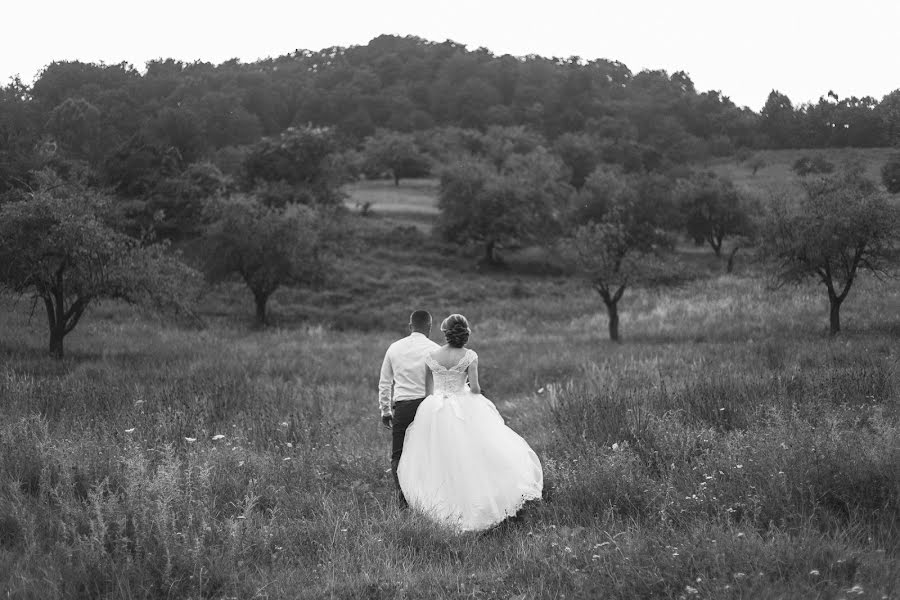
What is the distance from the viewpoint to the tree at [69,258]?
20.8 meters

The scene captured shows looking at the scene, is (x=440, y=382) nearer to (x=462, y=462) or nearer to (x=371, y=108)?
(x=462, y=462)

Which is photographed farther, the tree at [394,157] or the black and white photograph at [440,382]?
the tree at [394,157]

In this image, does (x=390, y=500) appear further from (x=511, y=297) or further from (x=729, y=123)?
(x=729, y=123)

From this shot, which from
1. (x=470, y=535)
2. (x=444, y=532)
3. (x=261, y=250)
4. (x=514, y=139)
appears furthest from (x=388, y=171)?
(x=444, y=532)

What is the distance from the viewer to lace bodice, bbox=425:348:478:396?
7891mm

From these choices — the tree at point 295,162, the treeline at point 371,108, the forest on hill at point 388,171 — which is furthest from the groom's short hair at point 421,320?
the tree at point 295,162

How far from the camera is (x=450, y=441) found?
7.66 m

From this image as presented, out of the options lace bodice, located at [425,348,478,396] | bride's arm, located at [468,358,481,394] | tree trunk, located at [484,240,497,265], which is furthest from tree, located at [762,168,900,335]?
tree trunk, located at [484,240,497,265]

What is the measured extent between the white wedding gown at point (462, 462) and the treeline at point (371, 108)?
44.5 meters

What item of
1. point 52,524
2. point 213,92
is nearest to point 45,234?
point 52,524

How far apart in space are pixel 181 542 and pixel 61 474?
2214 mm

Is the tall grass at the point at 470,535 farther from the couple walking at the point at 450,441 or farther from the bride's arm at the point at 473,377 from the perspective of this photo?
the bride's arm at the point at 473,377

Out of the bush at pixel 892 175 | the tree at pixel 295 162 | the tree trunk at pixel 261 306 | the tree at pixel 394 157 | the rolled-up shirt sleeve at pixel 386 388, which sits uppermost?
the tree at pixel 394 157

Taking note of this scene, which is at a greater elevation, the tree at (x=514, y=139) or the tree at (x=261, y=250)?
the tree at (x=514, y=139)
